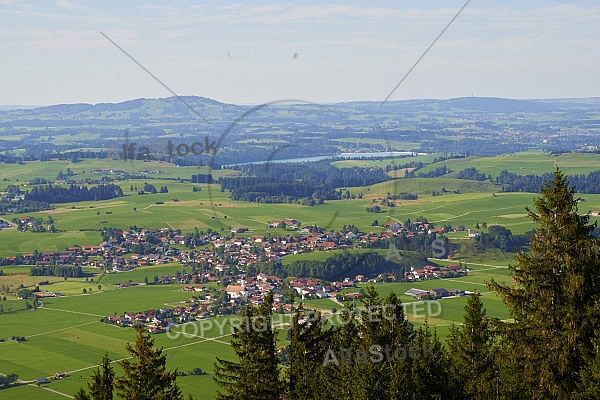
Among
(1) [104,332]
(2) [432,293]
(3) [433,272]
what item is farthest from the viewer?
(3) [433,272]

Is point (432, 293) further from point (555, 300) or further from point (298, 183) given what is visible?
point (555, 300)

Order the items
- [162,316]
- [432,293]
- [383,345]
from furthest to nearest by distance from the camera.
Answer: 1. [432,293]
2. [162,316]
3. [383,345]

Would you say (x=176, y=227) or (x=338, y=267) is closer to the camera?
(x=338, y=267)

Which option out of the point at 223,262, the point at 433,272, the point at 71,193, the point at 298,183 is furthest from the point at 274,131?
the point at 71,193

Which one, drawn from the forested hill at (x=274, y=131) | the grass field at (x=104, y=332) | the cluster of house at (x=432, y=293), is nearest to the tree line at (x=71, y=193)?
the forested hill at (x=274, y=131)

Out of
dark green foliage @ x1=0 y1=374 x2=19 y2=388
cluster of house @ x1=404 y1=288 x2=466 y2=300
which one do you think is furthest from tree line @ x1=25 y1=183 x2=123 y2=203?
dark green foliage @ x1=0 y1=374 x2=19 y2=388

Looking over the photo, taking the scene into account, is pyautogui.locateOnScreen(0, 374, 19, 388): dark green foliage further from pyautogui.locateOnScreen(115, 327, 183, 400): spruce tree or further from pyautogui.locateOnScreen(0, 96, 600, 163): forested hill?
pyautogui.locateOnScreen(115, 327, 183, 400): spruce tree
